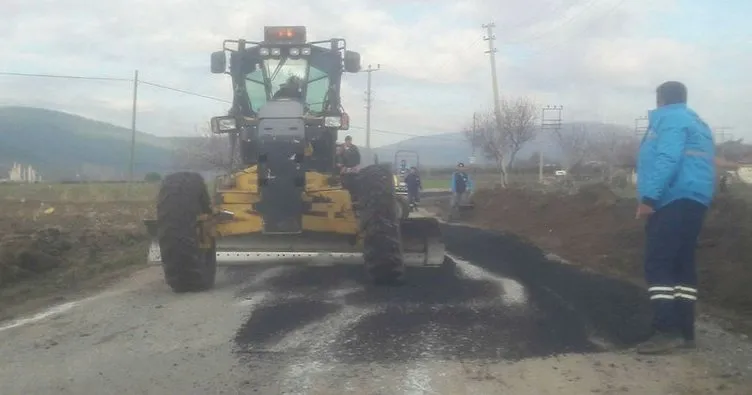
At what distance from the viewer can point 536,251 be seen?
15.2 meters

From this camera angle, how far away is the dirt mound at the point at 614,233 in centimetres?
938

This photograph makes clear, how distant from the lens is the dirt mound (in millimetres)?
9377

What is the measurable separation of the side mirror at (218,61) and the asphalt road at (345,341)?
3158 millimetres

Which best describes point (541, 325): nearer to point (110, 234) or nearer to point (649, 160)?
point (649, 160)

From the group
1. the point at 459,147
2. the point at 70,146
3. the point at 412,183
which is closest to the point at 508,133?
the point at 412,183

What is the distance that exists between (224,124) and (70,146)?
413ft

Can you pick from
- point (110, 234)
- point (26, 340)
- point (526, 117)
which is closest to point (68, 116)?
point (526, 117)

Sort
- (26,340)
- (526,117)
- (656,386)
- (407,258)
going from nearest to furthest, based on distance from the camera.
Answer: (656,386) < (26,340) < (407,258) < (526,117)

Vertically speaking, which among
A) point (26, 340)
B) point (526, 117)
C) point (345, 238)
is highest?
point (526, 117)

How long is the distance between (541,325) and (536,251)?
785 cm

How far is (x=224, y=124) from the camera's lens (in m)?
11.1

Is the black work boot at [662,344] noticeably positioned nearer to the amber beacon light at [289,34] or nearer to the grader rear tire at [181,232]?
the grader rear tire at [181,232]

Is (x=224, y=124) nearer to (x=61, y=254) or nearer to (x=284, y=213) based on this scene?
(x=284, y=213)

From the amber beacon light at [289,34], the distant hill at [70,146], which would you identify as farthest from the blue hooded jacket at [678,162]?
the distant hill at [70,146]
